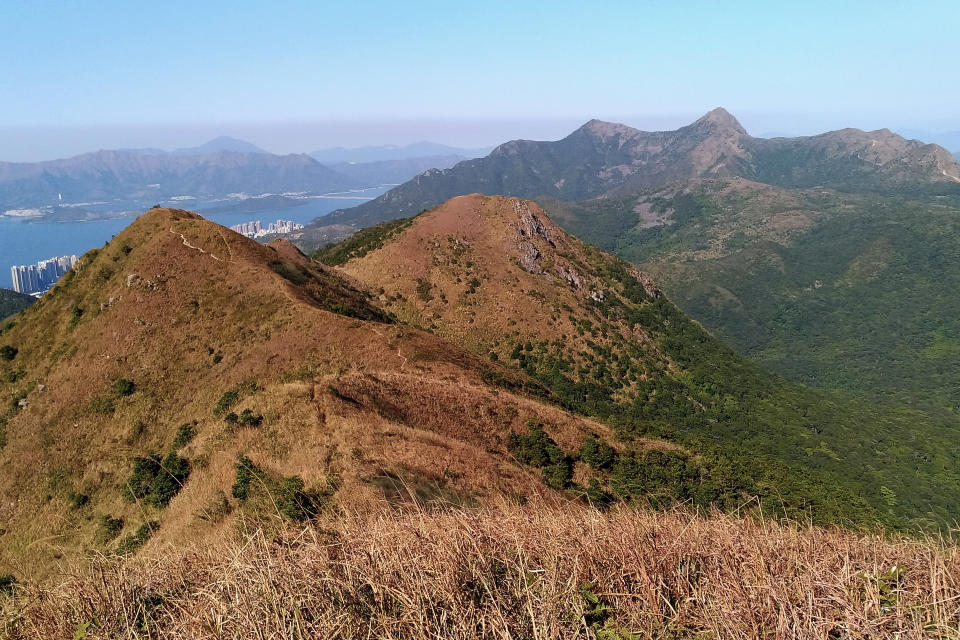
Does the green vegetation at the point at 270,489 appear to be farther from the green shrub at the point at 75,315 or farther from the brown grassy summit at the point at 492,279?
the brown grassy summit at the point at 492,279

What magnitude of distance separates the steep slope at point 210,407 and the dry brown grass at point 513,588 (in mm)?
7918

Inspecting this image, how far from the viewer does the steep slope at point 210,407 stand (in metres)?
18.1

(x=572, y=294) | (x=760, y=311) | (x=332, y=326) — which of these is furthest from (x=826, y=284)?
(x=332, y=326)

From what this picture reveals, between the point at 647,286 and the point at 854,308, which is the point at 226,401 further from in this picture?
the point at 854,308

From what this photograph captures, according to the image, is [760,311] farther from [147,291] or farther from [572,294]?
[147,291]

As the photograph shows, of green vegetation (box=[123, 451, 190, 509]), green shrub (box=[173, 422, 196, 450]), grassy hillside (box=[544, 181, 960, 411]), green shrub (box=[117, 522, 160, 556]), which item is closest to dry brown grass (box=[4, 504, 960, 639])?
green shrub (box=[117, 522, 160, 556])

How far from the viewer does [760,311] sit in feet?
550

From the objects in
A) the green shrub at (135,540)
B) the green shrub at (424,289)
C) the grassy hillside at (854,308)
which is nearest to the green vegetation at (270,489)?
the green shrub at (135,540)

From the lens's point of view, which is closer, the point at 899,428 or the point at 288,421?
the point at 288,421

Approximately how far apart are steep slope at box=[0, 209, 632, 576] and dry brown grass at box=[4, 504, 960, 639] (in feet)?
26.0

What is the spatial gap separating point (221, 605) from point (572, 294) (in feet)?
213

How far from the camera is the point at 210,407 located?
2395cm

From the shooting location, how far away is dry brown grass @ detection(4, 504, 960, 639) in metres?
4.55

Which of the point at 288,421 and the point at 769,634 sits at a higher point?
the point at 769,634
